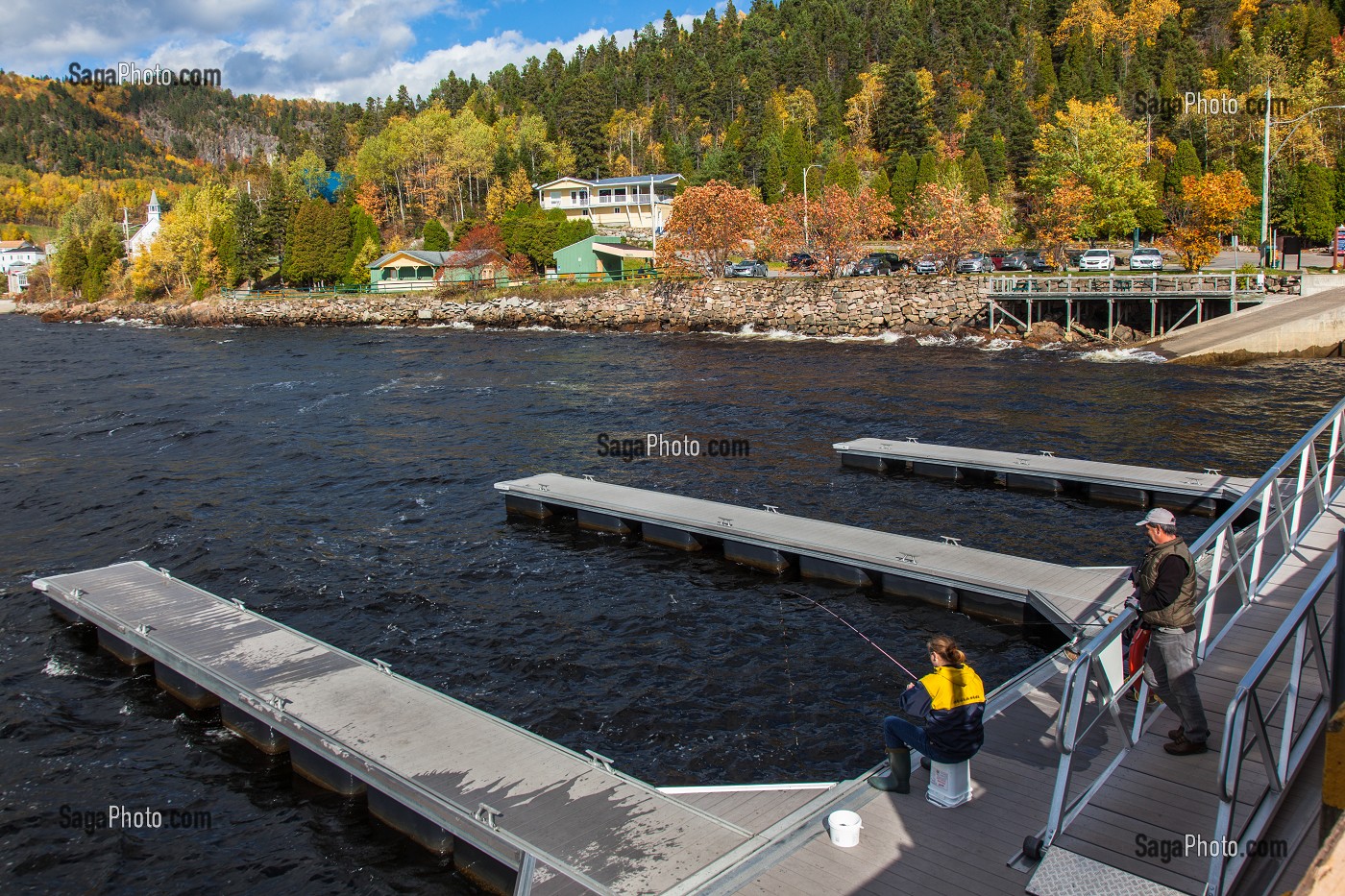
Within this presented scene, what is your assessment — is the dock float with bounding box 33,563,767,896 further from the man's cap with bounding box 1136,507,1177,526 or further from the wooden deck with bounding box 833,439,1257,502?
the wooden deck with bounding box 833,439,1257,502

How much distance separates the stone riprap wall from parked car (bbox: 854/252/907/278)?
5.49 metres

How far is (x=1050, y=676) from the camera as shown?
12180 millimetres

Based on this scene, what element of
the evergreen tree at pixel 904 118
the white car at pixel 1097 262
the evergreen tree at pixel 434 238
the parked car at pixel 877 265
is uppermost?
the evergreen tree at pixel 904 118

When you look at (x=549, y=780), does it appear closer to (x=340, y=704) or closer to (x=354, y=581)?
(x=340, y=704)

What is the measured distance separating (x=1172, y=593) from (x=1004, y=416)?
25.0 m

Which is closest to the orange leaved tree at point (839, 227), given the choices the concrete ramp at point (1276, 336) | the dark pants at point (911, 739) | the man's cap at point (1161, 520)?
the concrete ramp at point (1276, 336)

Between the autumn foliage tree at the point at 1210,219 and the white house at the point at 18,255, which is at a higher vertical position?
the white house at the point at 18,255

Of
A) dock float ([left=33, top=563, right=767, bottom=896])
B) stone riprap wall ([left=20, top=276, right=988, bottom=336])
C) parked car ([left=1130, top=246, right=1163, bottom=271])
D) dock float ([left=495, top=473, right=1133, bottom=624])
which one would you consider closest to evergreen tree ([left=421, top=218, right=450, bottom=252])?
stone riprap wall ([left=20, top=276, right=988, bottom=336])

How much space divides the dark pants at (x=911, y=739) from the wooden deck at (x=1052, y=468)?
15636 mm

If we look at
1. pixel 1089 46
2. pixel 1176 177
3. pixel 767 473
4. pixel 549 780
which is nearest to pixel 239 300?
pixel 767 473

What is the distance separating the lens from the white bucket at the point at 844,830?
8.30 meters

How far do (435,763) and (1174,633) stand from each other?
316 inches

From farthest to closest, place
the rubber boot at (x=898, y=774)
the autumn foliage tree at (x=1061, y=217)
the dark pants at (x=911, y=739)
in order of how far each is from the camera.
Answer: the autumn foliage tree at (x=1061, y=217) < the rubber boot at (x=898, y=774) < the dark pants at (x=911, y=739)
